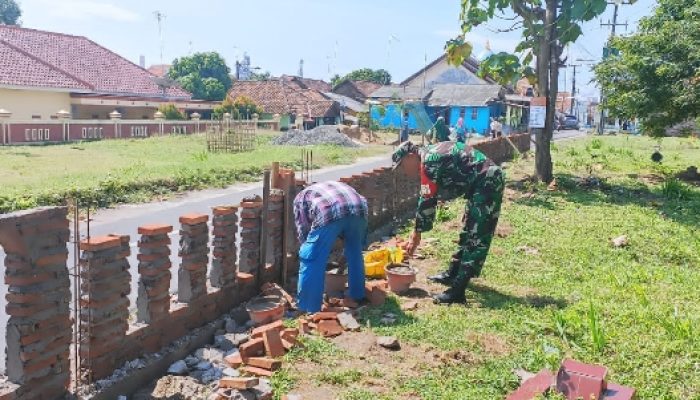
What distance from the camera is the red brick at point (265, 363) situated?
14.3 feet

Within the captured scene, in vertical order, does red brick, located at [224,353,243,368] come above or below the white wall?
below

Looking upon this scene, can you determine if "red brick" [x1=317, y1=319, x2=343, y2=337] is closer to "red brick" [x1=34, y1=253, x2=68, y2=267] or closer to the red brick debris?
the red brick debris

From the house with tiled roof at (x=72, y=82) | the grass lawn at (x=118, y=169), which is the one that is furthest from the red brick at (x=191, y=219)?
the house with tiled roof at (x=72, y=82)

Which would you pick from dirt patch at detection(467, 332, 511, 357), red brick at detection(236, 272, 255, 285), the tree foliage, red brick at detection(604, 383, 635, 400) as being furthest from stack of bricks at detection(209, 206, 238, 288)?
the tree foliage

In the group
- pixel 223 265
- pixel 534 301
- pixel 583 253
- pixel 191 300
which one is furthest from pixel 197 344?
pixel 583 253

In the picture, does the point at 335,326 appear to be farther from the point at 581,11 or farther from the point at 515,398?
the point at 581,11

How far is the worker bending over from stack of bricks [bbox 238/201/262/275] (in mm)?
418

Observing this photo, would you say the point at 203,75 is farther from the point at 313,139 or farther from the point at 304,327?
the point at 304,327

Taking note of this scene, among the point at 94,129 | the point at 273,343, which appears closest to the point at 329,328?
the point at 273,343

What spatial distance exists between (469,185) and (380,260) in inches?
54.6

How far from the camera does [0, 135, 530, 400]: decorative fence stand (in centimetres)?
331

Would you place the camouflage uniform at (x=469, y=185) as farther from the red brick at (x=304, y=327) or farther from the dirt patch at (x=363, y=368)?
the red brick at (x=304, y=327)

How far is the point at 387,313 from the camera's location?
18.5 feet

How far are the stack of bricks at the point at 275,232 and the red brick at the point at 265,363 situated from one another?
5.64 feet
